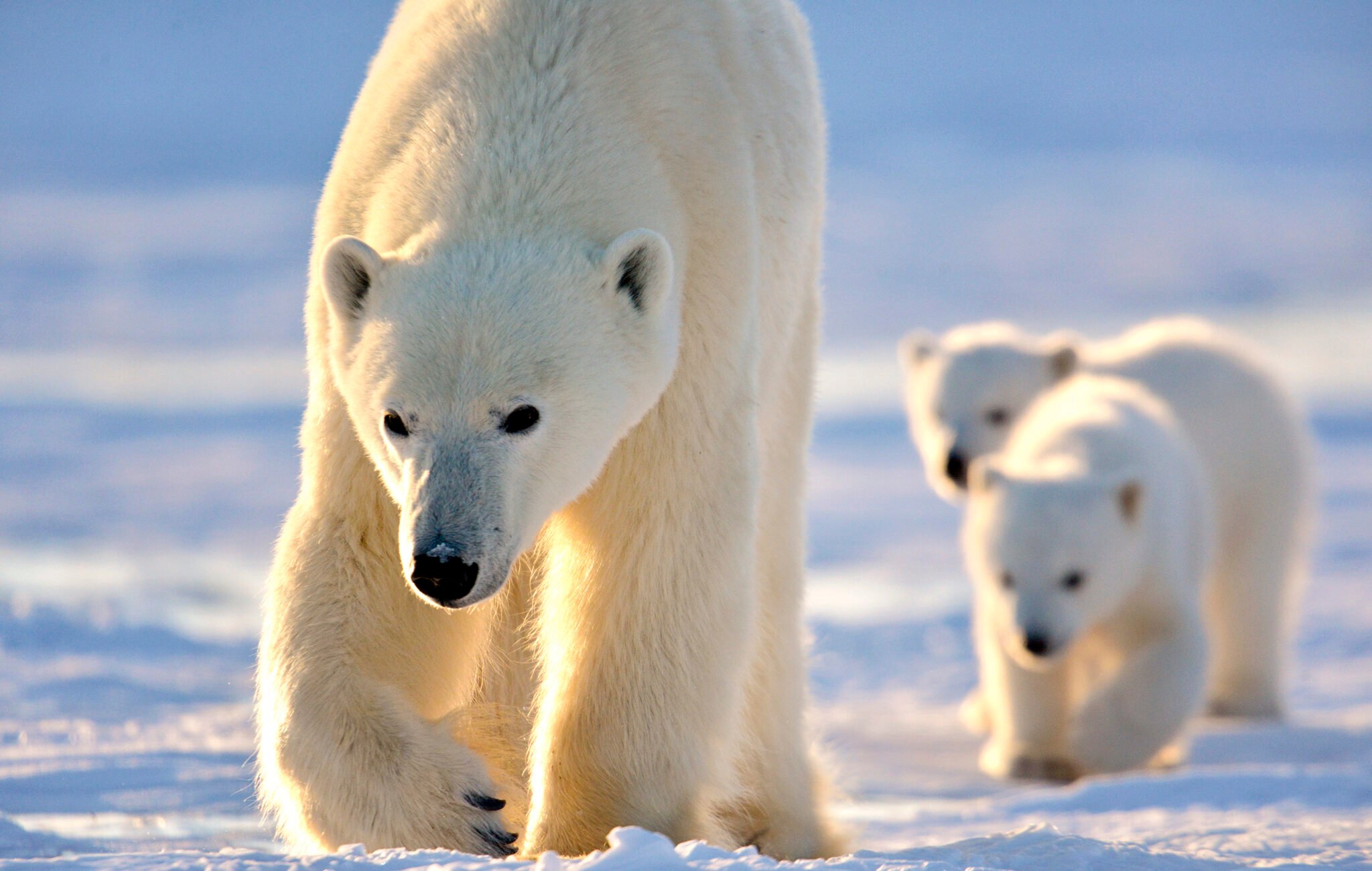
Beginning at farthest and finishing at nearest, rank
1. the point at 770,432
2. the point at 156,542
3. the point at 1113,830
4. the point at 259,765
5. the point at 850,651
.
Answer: the point at 156,542
the point at 850,651
the point at 1113,830
the point at 770,432
the point at 259,765

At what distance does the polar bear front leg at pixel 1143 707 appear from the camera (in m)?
5.93

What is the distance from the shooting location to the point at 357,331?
9.56 ft

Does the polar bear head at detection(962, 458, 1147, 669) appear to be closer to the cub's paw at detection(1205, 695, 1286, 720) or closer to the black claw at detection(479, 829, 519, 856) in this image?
the cub's paw at detection(1205, 695, 1286, 720)

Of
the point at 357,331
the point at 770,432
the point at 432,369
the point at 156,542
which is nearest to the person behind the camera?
the point at 432,369

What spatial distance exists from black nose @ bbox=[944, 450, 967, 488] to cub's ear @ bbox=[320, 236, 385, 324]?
505 cm

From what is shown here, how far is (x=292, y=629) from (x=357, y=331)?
0.58 meters

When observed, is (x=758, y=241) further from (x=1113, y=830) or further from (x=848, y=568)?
(x=848, y=568)

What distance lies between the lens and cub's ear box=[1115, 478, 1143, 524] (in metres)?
6.11

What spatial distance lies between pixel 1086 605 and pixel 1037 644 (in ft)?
1.04

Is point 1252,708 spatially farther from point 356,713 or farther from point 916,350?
point 356,713

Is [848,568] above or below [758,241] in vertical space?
above

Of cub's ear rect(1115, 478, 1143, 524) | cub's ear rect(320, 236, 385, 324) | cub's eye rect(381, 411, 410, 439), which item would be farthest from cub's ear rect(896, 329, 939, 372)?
cub's eye rect(381, 411, 410, 439)

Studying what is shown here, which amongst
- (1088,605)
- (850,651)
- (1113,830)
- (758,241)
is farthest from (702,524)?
(850,651)

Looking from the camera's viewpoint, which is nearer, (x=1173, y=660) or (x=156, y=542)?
(x=1173, y=660)
